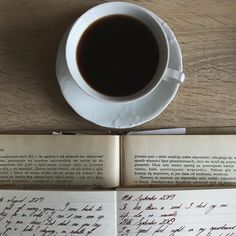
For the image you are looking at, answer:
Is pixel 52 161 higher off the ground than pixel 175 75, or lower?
lower

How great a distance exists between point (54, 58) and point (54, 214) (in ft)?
0.70

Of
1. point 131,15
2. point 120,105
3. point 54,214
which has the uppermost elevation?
point 131,15

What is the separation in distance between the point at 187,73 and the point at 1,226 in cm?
33

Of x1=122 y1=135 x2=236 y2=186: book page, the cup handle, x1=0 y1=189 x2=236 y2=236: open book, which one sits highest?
the cup handle

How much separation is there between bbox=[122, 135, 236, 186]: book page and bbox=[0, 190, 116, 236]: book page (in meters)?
0.06

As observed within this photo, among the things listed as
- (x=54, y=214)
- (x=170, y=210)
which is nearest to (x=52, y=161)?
(x=54, y=214)

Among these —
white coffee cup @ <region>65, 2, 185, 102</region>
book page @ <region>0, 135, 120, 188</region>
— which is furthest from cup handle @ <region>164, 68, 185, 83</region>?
book page @ <region>0, 135, 120, 188</region>

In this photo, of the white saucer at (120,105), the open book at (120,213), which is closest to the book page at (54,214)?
the open book at (120,213)

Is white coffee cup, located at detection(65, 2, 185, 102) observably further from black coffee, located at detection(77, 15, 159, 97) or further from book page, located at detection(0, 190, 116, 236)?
book page, located at detection(0, 190, 116, 236)

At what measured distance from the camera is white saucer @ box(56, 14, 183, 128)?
0.72 meters

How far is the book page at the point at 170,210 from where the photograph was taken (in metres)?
0.72

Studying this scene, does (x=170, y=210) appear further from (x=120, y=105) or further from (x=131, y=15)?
(x=131, y=15)

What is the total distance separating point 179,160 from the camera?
734 millimetres

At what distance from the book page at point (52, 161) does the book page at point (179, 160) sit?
0.08ft
